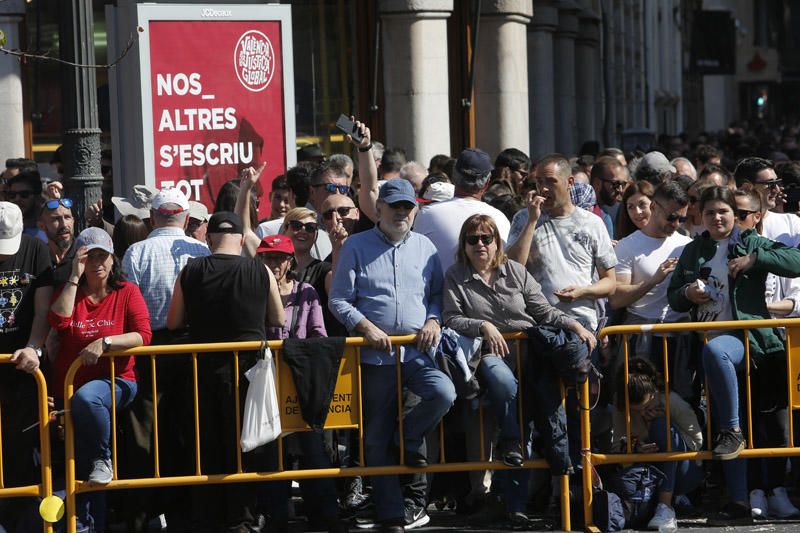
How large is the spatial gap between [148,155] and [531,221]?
2747mm

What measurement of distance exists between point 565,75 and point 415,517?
17.7 meters

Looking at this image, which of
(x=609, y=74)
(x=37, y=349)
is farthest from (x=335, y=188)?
(x=609, y=74)

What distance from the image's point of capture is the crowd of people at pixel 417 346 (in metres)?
8.57

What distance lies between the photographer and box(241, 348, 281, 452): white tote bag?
8.51 meters

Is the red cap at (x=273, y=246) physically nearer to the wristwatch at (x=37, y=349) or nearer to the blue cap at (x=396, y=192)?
the blue cap at (x=396, y=192)

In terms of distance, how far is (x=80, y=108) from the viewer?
885 centimetres

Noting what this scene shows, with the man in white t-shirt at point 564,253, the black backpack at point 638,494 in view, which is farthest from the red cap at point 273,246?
the black backpack at point 638,494

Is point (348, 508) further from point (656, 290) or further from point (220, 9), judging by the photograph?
point (220, 9)

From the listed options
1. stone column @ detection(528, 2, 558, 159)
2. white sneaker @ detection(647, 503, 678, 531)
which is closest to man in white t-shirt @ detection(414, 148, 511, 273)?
white sneaker @ detection(647, 503, 678, 531)

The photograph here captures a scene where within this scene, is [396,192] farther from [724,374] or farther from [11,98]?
[11,98]

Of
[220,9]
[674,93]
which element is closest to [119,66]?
[220,9]

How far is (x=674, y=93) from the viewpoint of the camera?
48500mm

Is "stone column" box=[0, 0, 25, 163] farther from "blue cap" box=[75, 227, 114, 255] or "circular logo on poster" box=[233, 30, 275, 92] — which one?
"blue cap" box=[75, 227, 114, 255]

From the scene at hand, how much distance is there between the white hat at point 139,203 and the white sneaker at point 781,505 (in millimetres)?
4111
